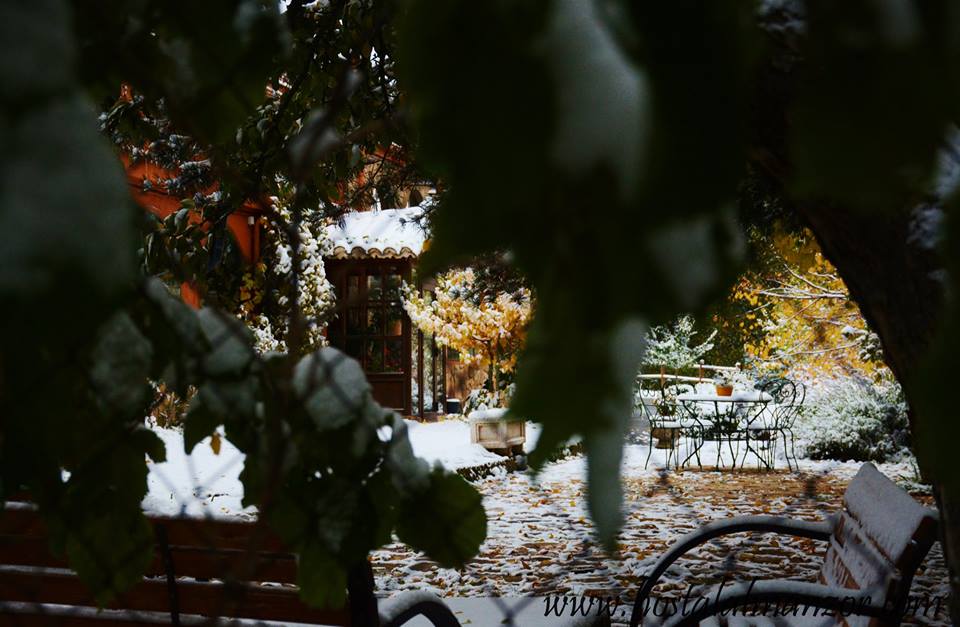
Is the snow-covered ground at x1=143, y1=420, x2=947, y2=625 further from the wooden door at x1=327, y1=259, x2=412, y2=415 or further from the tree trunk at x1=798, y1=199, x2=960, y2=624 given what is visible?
the wooden door at x1=327, y1=259, x2=412, y2=415

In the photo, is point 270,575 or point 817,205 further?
point 270,575

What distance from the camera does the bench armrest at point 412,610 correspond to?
127 centimetres

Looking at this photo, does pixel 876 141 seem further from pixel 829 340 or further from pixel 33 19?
pixel 829 340

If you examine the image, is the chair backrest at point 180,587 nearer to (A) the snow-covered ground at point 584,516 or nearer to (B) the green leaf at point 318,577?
(A) the snow-covered ground at point 584,516

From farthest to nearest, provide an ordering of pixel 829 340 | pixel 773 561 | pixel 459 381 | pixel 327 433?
pixel 459 381 → pixel 829 340 → pixel 773 561 → pixel 327 433

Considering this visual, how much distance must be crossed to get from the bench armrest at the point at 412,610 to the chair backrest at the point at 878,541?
79cm

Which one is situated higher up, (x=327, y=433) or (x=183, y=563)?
(x=327, y=433)

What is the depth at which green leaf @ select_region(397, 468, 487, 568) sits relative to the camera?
0.66 metres

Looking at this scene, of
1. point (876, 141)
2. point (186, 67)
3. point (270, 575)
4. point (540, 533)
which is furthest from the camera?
point (540, 533)

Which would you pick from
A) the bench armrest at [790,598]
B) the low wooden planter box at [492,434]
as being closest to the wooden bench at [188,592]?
the bench armrest at [790,598]

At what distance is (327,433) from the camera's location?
2.06ft

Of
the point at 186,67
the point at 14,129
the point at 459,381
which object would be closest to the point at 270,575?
the point at 186,67

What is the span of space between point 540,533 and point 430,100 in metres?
4.42

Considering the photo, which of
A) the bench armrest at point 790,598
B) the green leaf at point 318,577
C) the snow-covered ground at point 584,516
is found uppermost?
the green leaf at point 318,577
